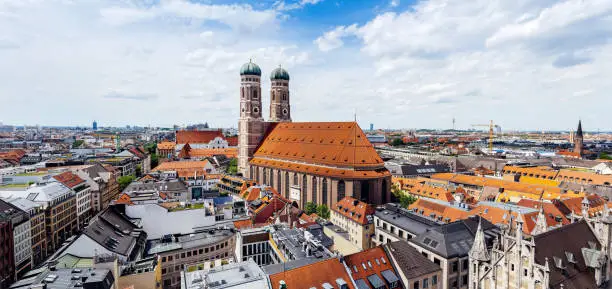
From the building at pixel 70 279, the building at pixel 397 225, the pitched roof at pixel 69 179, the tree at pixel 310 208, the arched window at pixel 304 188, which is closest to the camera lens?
the building at pixel 70 279

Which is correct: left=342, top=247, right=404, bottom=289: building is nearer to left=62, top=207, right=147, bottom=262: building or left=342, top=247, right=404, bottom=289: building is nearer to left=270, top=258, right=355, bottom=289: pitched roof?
left=270, top=258, right=355, bottom=289: pitched roof

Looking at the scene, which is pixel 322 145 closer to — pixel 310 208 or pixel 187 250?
pixel 310 208

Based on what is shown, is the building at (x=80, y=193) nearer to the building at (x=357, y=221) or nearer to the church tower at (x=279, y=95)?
the building at (x=357, y=221)

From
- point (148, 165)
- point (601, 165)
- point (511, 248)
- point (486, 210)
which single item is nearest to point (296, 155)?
point (486, 210)

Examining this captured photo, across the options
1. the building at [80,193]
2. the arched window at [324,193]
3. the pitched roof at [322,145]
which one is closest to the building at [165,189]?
the building at [80,193]

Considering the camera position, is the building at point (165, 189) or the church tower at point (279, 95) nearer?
the building at point (165, 189)

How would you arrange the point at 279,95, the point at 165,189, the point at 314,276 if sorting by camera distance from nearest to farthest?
the point at 314,276 < the point at 165,189 < the point at 279,95

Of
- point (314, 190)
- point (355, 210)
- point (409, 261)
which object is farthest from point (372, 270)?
point (314, 190)
